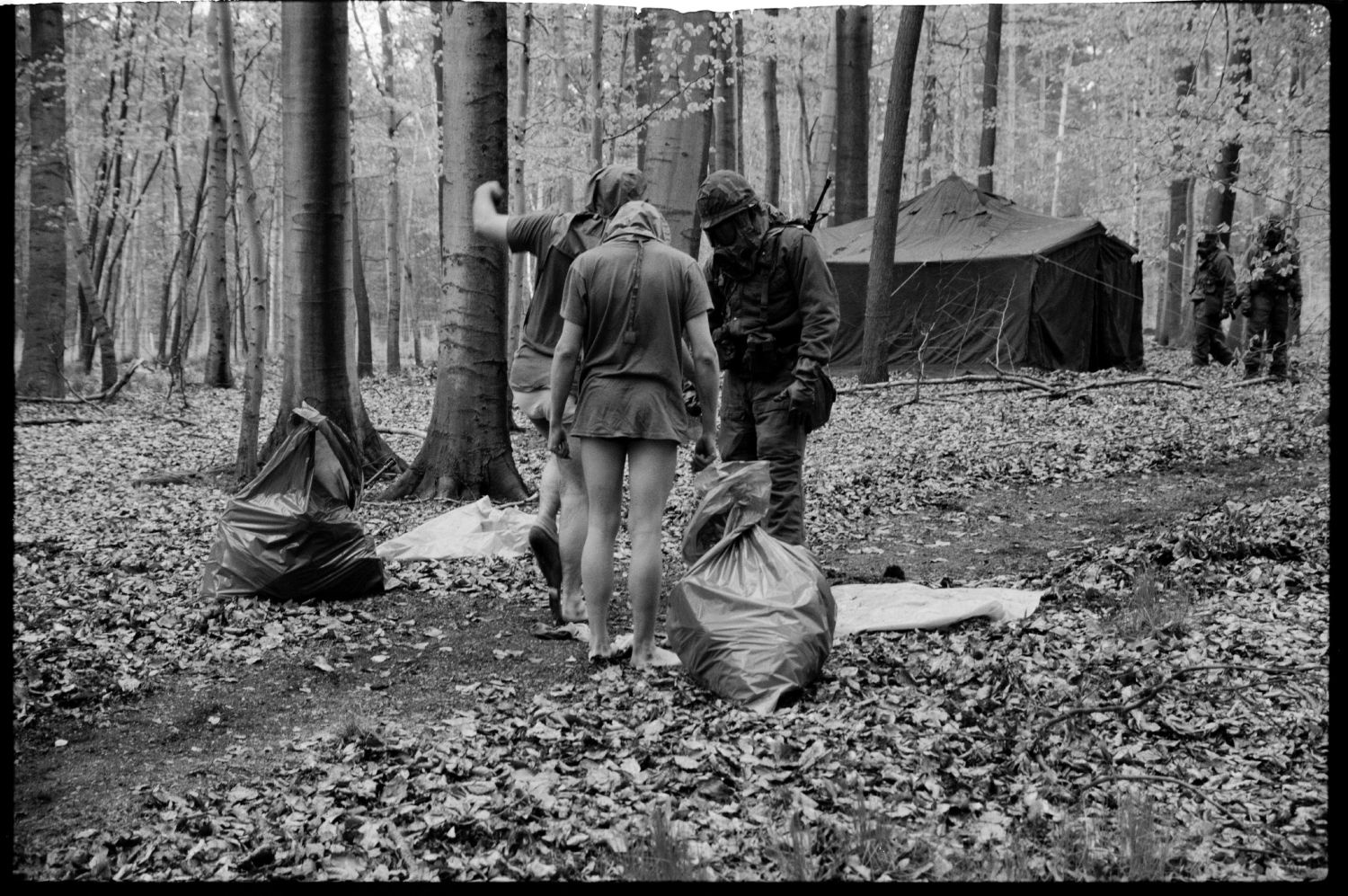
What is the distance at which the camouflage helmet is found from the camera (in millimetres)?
4062

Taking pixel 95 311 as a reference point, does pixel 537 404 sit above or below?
below

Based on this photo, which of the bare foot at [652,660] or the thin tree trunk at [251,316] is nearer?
the bare foot at [652,660]

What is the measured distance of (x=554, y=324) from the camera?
4.02 meters

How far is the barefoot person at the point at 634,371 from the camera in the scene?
11.2 feet

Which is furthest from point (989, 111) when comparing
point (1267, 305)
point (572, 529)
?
point (572, 529)

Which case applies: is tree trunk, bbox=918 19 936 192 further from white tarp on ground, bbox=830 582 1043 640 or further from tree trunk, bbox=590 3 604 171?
white tarp on ground, bbox=830 582 1043 640

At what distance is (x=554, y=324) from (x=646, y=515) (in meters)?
0.93

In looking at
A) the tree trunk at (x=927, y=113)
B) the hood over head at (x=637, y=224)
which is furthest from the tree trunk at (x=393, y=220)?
the hood over head at (x=637, y=224)

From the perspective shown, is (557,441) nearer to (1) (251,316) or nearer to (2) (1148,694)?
(2) (1148,694)

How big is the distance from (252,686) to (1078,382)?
10.5 meters

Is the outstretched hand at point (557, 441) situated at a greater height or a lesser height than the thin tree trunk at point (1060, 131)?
lesser

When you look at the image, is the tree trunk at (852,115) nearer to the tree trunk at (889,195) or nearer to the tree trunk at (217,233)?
the tree trunk at (889,195)

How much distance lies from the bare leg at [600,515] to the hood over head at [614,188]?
883 millimetres
